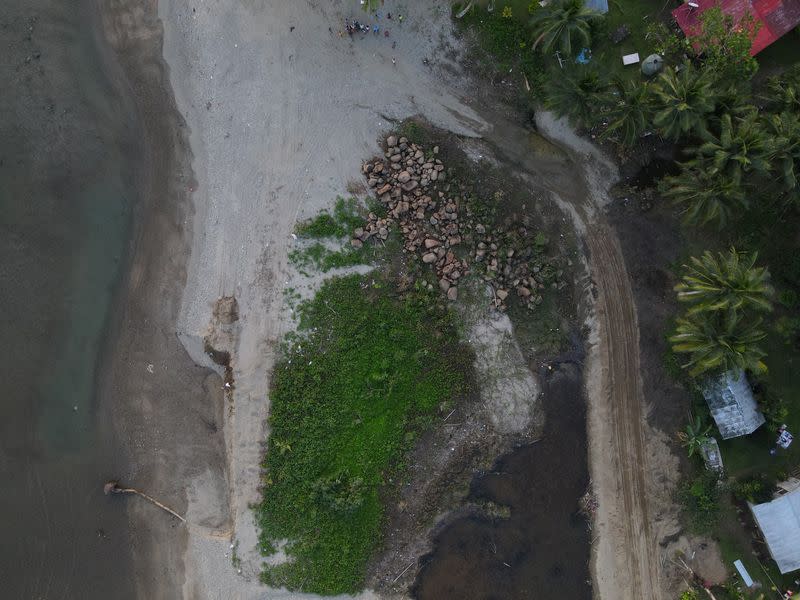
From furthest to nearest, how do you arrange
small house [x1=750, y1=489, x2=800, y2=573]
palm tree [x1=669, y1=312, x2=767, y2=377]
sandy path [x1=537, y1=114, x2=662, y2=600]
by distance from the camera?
sandy path [x1=537, y1=114, x2=662, y2=600], small house [x1=750, y1=489, x2=800, y2=573], palm tree [x1=669, y1=312, x2=767, y2=377]

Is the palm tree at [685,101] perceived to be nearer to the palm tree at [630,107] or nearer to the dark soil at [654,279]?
the palm tree at [630,107]

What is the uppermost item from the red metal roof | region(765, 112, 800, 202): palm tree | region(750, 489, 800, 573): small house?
the red metal roof

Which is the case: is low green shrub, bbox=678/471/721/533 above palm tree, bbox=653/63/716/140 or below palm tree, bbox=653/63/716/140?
below

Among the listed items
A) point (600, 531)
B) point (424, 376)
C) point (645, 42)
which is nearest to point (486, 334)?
point (424, 376)

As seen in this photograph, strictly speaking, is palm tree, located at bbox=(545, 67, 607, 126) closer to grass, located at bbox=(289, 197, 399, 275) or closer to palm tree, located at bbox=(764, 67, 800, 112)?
palm tree, located at bbox=(764, 67, 800, 112)

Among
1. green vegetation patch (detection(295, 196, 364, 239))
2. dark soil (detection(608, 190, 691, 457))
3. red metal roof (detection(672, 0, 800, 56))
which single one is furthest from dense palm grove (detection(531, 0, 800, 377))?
green vegetation patch (detection(295, 196, 364, 239))

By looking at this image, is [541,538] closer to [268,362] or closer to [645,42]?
[268,362]

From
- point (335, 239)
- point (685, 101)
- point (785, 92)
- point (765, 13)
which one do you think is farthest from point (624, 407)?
point (765, 13)
